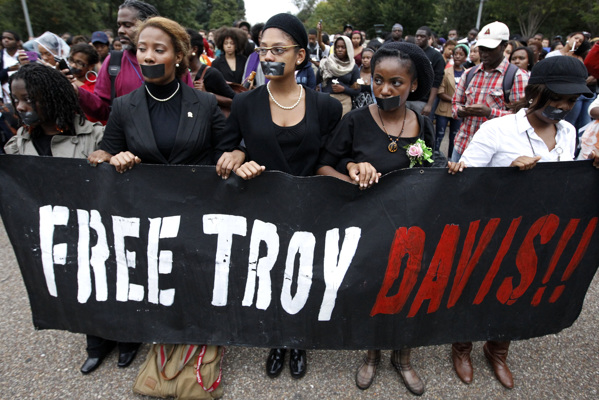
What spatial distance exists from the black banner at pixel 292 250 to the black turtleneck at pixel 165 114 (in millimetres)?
242

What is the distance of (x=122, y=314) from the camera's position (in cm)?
234

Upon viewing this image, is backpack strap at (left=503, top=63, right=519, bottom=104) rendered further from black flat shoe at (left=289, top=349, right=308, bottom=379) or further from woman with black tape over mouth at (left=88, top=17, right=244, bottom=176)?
black flat shoe at (left=289, top=349, right=308, bottom=379)

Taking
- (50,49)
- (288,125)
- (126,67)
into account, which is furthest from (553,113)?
(50,49)

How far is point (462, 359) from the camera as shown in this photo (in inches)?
99.2

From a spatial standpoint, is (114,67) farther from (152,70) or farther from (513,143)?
(513,143)

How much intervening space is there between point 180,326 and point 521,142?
227 centimetres

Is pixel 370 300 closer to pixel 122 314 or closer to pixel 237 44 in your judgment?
pixel 122 314

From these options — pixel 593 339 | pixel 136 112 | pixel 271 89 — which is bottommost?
pixel 593 339

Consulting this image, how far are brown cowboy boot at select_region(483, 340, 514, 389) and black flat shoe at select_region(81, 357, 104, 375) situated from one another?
2.52 meters

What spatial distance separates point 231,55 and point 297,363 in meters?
4.45

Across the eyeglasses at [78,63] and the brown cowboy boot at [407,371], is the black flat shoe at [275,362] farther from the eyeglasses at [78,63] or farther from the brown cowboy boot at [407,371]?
the eyeglasses at [78,63]

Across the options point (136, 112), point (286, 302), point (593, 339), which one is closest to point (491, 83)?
point (593, 339)

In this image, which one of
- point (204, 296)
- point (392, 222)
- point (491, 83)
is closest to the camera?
point (392, 222)

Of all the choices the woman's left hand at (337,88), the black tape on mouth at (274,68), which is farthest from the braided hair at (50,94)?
the woman's left hand at (337,88)
